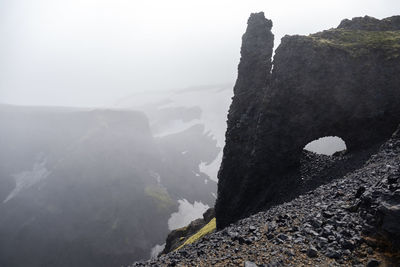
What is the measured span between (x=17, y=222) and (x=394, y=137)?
629 ft

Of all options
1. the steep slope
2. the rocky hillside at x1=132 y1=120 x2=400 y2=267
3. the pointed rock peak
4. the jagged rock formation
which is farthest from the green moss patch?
the steep slope

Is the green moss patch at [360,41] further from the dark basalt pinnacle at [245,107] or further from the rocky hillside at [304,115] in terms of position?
the dark basalt pinnacle at [245,107]

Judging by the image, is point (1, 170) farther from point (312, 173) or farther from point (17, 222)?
point (312, 173)

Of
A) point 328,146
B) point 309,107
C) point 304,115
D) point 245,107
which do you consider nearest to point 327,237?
point 304,115

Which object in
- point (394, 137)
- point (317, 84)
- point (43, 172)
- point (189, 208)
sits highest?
point (317, 84)

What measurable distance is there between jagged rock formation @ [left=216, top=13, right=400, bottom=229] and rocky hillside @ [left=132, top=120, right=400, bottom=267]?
18334 millimetres

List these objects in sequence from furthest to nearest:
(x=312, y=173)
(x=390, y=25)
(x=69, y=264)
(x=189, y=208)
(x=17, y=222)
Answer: (x=189, y=208)
(x=17, y=222)
(x=69, y=264)
(x=390, y=25)
(x=312, y=173)

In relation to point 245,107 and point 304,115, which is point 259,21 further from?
point 304,115

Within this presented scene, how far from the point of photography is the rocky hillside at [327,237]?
14.7 meters

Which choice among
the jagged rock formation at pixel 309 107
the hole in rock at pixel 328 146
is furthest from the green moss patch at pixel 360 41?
the hole in rock at pixel 328 146

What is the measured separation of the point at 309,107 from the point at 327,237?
2824 cm

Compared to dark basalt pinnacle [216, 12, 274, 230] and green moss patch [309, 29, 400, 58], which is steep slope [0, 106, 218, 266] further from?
green moss patch [309, 29, 400, 58]

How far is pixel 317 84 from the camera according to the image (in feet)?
132

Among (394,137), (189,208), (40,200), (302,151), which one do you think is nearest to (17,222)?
(40,200)
